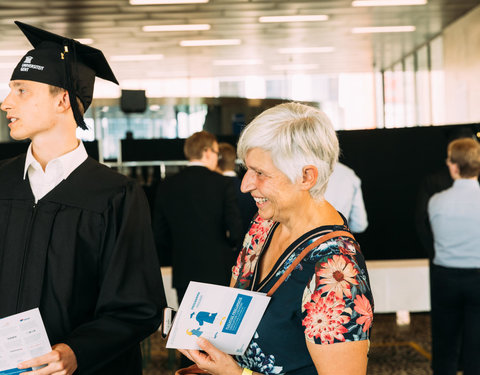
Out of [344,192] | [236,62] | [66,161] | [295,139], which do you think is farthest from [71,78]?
[236,62]

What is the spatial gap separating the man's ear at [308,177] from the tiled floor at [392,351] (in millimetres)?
3440

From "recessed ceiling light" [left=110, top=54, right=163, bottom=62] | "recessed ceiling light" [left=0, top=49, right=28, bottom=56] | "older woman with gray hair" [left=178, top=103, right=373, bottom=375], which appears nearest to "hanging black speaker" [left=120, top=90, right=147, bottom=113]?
"recessed ceiling light" [left=0, top=49, right=28, bottom=56]

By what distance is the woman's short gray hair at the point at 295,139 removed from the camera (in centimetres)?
154

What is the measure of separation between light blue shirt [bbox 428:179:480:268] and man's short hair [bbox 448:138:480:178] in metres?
0.05

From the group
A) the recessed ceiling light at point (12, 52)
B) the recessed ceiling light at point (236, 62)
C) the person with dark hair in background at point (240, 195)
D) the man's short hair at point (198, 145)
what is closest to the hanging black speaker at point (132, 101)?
the recessed ceiling light at point (12, 52)

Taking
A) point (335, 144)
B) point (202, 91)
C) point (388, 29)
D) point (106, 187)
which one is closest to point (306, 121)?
point (335, 144)

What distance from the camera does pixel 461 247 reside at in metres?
3.58

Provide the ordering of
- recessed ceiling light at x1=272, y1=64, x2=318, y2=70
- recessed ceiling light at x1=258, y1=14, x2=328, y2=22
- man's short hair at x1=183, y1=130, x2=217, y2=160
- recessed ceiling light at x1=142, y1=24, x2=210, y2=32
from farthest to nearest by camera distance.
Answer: recessed ceiling light at x1=272, y1=64, x2=318, y2=70, recessed ceiling light at x1=142, y1=24, x2=210, y2=32, recessed ceiling light at x1=258, y1=14, x2=328, y2=22, man's short hair at x1=183, y1=130, x2=217, y2=160

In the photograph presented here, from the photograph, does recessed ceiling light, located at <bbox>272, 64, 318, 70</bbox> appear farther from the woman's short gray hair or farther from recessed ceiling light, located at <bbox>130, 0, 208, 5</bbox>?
the woman's short gray hair

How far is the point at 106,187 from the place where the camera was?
1.75 meters

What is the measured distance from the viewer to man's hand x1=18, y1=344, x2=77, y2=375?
4.76 ft

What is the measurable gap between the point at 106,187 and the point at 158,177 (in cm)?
699

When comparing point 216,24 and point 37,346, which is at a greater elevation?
point 216,24

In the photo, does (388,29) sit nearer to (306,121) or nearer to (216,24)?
(216,24)
